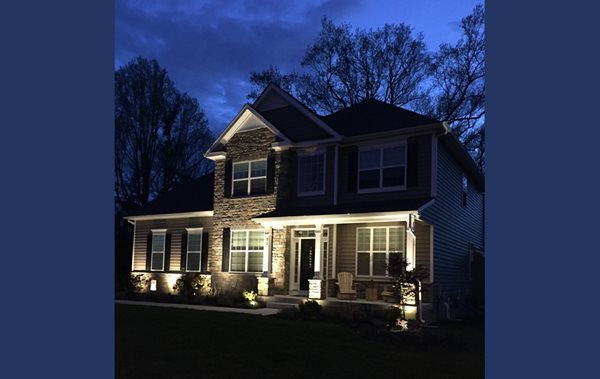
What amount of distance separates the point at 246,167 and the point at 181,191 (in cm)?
572

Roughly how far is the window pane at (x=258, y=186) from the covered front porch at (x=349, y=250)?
57.3 inches

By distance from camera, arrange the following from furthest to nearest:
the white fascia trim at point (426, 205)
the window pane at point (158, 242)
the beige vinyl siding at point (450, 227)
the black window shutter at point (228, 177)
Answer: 1. the window pane at point (158, 242)
2. the black window shutter at point (228, 177)
3. the beige vinyl siding at point (450, 227)
4. the white fascia trim at point (426, 205)

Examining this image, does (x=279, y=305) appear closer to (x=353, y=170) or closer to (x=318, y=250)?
(x=318, y=250)

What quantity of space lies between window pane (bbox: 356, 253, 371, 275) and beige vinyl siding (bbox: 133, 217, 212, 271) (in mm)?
6516

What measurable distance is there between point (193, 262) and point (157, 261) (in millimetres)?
1989

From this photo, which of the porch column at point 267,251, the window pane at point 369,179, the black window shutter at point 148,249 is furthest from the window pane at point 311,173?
the black window shutter at point 148,249

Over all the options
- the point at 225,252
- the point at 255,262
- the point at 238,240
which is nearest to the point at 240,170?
the point at 238,240

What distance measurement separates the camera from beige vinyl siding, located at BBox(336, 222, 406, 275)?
650 inches

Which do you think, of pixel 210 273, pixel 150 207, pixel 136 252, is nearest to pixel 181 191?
pixel 150 207

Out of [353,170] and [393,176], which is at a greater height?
[353,170]

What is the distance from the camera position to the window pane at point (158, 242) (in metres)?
21.8

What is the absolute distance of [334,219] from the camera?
1570 centimetres

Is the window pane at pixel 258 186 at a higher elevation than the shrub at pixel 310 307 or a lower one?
higher

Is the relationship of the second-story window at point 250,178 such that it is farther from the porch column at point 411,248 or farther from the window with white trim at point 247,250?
the porch column at point 411,248
